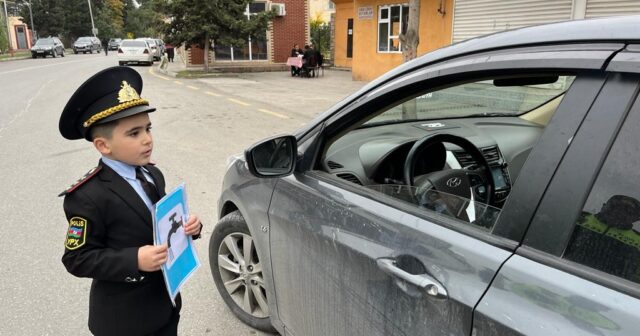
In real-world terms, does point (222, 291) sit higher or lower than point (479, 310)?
lower

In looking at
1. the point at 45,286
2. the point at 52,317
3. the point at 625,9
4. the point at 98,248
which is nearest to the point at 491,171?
the point at 98,248

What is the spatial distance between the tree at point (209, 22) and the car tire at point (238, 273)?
18.6 meters

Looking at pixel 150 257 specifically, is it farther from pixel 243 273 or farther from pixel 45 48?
pixel 45 48

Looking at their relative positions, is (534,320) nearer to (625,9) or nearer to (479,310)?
(479,310)

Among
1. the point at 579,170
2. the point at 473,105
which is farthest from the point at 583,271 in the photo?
the point at 473,105

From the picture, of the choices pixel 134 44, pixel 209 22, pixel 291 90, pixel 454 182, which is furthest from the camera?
pixel 134 44

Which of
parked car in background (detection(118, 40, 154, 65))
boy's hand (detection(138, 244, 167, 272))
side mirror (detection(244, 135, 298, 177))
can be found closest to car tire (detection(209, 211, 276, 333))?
side mirror (detection(244, 135, 298, 177))

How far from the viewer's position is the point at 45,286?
131 inches

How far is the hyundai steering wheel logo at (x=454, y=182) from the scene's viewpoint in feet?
6.63

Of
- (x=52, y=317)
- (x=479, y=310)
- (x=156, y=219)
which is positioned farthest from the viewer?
(x=52, y=317)

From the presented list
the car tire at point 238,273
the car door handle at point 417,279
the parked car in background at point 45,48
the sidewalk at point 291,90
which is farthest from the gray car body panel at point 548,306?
the parked car in background at point 45,48

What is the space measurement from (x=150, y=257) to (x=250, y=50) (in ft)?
89.0

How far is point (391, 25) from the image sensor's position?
1728 cm

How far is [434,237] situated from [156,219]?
0.92m
